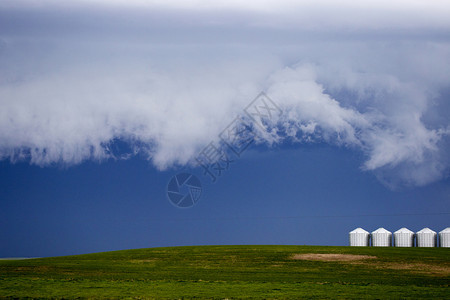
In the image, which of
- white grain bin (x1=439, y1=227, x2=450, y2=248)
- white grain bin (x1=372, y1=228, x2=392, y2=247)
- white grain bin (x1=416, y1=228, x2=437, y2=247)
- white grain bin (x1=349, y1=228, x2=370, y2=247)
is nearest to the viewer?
white grain bin (x1=439, y1=227, x2=450, y2=248)

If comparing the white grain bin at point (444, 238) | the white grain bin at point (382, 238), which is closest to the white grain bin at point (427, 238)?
the white grain bin at point (444, 238)

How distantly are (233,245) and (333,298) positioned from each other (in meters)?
38.4

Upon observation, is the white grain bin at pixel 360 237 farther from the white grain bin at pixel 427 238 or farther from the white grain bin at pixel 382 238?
the white grain bin at pixel 427 238

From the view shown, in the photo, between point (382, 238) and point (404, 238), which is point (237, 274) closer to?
point (382, 238)

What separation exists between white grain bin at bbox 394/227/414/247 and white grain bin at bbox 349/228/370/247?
13.3 ft

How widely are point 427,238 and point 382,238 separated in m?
6.13

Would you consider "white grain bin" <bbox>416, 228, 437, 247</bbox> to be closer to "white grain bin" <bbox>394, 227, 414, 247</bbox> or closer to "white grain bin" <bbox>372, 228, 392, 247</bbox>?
"white grain bin" <bbox>394, 227, 414, 247</bbox>

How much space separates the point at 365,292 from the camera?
3231cm

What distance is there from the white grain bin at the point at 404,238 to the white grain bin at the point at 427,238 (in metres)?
1.09

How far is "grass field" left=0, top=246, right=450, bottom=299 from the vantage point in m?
32.2

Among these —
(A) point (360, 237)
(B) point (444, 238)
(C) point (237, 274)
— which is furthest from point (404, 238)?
(C) point (237, 274)

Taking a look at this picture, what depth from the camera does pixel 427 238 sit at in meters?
74.6

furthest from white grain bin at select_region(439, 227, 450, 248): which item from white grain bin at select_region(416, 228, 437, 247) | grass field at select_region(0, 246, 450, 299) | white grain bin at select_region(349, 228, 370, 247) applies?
grass field at select_region(0, 246, 450, 299)

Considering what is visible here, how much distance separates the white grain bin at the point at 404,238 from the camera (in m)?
75.3
